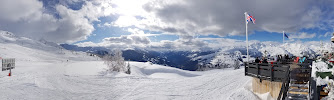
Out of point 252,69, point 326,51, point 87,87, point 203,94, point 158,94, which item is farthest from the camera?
point 87,87

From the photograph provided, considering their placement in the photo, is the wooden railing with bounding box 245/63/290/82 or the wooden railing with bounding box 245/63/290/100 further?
the wooden railing with bounding box 245/63/290/82

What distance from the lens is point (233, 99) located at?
14.7 metres

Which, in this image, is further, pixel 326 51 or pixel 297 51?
pixel 297 51

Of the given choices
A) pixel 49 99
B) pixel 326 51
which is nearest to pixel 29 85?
pixel 49 99

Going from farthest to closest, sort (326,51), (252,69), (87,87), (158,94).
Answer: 1. (87,87)
2. (158,94)
3. (252,69)
4. (326,51)

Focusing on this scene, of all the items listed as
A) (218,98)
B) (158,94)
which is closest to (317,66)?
(218,98)

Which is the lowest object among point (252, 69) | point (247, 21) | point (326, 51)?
point (252, 69)

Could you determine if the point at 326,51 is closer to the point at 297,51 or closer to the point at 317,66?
the point at 317,66

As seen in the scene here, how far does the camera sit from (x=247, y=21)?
20.0 meters

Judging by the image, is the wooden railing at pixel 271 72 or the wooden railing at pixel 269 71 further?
the wooden railing at pixel 269 71

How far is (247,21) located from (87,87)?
22213mm

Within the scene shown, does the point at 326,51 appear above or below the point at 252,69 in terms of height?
above

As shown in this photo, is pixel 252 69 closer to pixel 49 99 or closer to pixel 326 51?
pixel 326 51

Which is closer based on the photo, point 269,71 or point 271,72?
point 271,72
